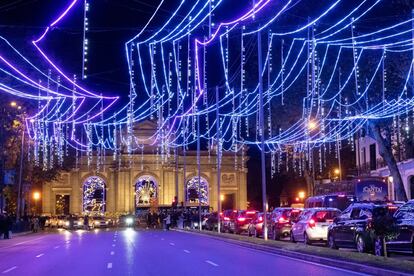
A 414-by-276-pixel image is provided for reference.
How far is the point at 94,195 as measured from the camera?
8700cm

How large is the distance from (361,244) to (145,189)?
216 feet

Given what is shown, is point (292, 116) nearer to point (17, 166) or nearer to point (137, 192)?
point (17, 166)

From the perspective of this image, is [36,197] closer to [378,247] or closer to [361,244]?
[361,244]

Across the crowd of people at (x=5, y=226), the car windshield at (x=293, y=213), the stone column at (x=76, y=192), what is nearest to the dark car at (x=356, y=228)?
the car windshield at (x=293, y=213)

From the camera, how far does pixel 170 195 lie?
287 feet

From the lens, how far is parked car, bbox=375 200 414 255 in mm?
19812

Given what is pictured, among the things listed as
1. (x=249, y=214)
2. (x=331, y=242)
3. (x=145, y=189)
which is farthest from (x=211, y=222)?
(x=145, y=189)

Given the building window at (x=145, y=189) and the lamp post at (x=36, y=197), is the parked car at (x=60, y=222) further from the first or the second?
the building window at (x=145, y=189)

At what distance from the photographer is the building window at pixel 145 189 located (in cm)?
8631

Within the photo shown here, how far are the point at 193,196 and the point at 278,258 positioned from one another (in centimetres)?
6695

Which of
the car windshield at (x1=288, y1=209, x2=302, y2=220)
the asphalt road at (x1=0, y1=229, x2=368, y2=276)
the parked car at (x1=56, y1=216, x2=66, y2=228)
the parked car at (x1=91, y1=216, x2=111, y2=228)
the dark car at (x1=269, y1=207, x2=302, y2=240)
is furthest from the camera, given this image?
the parked car at (x1=56, y1=216, x2=66, y2=228)

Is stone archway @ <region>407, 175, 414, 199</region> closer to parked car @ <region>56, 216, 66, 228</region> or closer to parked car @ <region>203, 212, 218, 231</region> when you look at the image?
parked car @ <region>203, 212, 218, 231</region>

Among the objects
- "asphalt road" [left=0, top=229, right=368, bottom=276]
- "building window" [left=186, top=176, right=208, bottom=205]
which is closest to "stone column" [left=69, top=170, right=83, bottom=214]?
"building window" [left=186, top=176, right=208, bottom=205]

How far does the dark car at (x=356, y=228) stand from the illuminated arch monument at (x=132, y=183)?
197 ft
